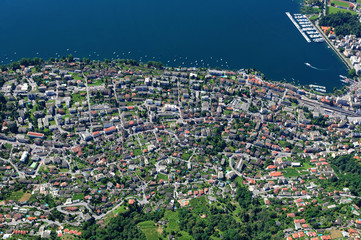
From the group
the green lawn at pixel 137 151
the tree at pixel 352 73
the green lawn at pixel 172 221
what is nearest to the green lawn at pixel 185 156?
the green lawn at pixel 137 151

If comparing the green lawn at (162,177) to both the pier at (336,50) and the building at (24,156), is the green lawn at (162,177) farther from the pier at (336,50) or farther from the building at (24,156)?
the pier at (336,50)

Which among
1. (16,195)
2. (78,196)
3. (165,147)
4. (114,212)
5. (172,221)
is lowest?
(172,221)

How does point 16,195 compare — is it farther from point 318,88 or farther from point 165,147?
point 318,88

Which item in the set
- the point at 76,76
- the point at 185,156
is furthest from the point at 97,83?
the point at 185,156

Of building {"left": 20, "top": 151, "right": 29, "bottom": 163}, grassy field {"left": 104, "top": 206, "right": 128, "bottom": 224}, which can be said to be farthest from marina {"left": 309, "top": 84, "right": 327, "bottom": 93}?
building {"left": 20, "top": 151, "right": 29, "bottom": 163}

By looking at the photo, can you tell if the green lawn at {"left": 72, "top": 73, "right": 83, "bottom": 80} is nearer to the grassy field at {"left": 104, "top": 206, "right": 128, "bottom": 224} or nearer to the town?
the town
